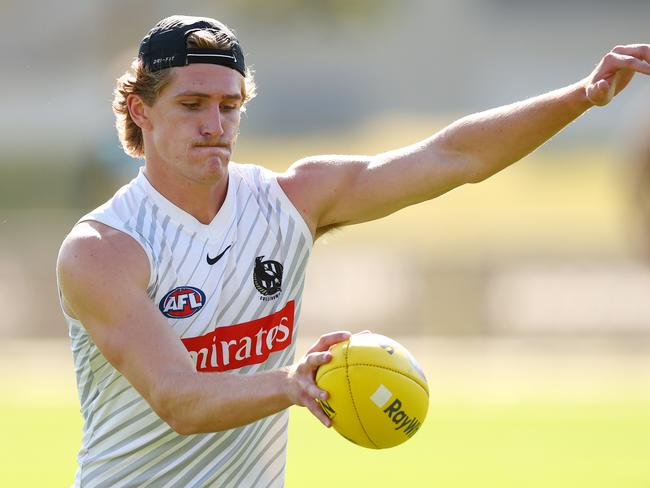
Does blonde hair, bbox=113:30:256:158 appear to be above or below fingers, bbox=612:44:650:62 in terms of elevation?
above

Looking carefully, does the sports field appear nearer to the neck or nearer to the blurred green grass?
the blurred green grass

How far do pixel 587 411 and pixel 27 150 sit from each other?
25.5 metres

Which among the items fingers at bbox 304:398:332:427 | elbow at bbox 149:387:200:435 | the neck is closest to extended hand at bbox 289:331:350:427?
fingers at bbox 304:398:332:427

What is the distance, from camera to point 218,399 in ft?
16.7

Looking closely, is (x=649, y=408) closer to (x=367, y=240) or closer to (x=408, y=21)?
(x=367, y=240)

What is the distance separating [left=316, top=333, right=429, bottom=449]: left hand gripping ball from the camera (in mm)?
4969

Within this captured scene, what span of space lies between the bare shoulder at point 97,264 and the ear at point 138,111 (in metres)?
0.57

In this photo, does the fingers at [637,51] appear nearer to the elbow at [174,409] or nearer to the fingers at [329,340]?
the fingers at [329,340]

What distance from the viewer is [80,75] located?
4184 centimetres

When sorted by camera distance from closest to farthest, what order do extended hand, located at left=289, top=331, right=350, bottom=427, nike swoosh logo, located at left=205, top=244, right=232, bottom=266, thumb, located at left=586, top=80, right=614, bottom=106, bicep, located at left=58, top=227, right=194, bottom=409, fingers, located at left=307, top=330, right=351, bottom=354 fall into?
extended hand, located at left=289, top=331, right=350, bottom=427 → fingers, located at left=307, top=330, right=351, bottom=354 → bicep, located at left=58, top=227, right=194, bottom=409 → thumb, located at left=586, top=80, right=614, bottom=106 → nike swoosh logo, located at left=205, top=244, right=232, bottom=266

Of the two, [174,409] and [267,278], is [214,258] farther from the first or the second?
[174,409]

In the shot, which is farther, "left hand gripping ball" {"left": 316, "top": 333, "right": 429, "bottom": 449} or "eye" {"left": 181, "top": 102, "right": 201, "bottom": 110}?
"eye" {"left": 181, "top": 102, "right": 201, "bottom": 110}

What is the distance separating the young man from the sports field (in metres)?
7.09

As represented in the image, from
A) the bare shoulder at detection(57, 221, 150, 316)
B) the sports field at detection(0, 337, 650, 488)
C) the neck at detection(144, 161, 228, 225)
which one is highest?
the neck at detection(144, 161, 228, 225)
